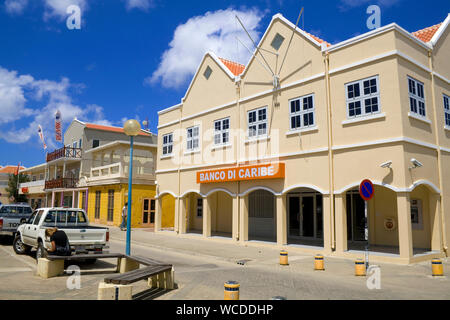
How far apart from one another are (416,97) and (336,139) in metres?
3.20

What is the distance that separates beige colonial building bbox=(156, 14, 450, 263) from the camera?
500 inches

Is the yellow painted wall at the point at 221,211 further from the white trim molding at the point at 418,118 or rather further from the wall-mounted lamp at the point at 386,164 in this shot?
the white trim molding at the point at 418,118

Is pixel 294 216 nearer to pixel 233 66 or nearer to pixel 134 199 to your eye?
pixel 233 66

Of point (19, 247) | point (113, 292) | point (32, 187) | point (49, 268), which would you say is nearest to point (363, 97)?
point (113, 292)

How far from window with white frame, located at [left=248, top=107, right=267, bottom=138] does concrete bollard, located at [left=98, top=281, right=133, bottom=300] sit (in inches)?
455

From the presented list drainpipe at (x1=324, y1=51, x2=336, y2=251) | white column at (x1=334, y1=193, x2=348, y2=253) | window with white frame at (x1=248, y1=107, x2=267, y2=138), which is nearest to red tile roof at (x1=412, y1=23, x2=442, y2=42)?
drainpipe at (x1=324, y1=51, x2=336, y2=251)

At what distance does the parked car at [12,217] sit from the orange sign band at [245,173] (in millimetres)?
8503

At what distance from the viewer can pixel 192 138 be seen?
21156 mm

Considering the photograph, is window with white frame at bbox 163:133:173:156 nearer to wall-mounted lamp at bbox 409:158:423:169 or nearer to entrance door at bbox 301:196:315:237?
entrance door at bbox 301:196:315:237

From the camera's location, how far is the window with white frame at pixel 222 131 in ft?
62.1

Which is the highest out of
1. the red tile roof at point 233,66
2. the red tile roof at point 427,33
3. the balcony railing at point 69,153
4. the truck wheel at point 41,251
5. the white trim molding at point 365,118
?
the red tile roof at point 233,66

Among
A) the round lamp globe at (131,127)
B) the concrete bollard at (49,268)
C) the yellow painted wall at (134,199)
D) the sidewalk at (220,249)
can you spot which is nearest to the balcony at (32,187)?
the yellow painted wall at (134,199)

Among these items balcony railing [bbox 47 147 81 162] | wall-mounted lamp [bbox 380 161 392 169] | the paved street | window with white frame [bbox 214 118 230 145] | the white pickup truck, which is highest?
balcony railing [bbox 47 147 81 162]
